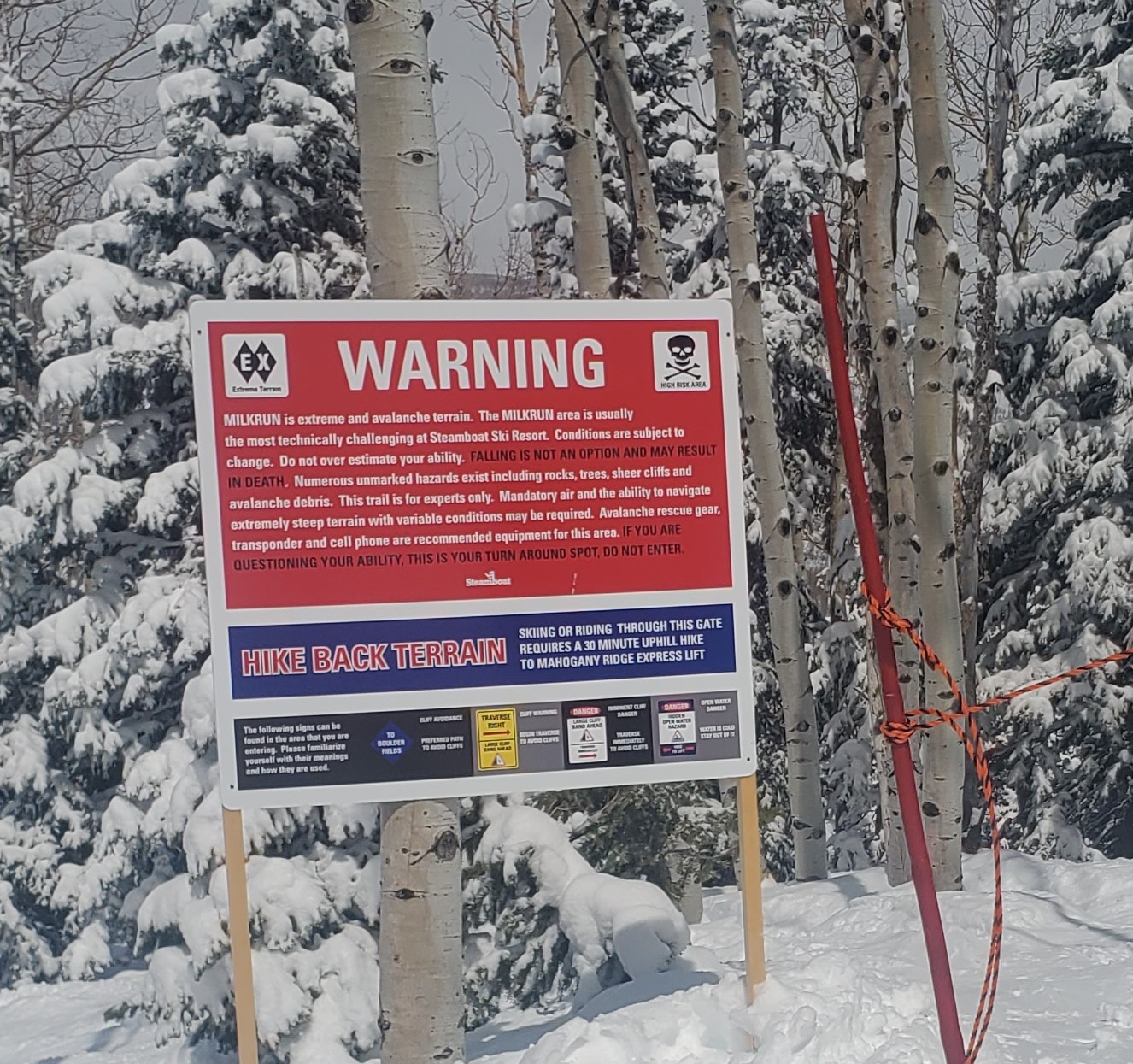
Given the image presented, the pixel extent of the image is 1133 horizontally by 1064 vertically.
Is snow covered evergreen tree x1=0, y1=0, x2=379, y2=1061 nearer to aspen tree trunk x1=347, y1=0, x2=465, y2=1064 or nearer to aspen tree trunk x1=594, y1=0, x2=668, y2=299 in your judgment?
aspen tree trunk x1=594, y1=0, x2=668, y2=299

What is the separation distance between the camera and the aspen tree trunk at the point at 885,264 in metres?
7.31

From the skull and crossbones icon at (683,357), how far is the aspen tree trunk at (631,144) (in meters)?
3.37

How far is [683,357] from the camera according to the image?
14.2ft

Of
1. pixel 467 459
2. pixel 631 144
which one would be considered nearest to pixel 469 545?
pixel 467 459

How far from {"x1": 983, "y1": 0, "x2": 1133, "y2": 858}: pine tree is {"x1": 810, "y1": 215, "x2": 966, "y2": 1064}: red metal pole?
37.2 ft

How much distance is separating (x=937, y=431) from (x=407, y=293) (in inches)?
155

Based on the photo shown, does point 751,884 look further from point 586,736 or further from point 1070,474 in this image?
point 1070,474

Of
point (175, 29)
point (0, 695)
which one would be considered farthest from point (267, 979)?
point (175, 29)

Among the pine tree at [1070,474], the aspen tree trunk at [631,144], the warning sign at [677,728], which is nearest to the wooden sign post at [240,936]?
the warning sign at [677,728]

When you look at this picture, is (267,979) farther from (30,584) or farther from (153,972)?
(30,584)

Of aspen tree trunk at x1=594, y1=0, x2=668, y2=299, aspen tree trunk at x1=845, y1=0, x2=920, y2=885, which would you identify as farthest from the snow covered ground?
aspen tree trunk at x1=594, y1=0, x2=668, y2=299

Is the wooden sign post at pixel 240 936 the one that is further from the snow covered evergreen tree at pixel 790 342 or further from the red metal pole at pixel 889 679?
the snow covered evergreen tree at pixel 790 342

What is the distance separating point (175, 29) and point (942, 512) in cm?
1137

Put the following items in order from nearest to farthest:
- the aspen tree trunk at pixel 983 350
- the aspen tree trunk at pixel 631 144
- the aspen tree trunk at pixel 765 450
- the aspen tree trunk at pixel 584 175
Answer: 1. the aspen tree trunk at pixel 584 175
2. the aspen tree trunk at pixel 631 144
3. the aspen tree trunk at pixel 765 450
4. the aspen tree trunk at pixel 983 350
